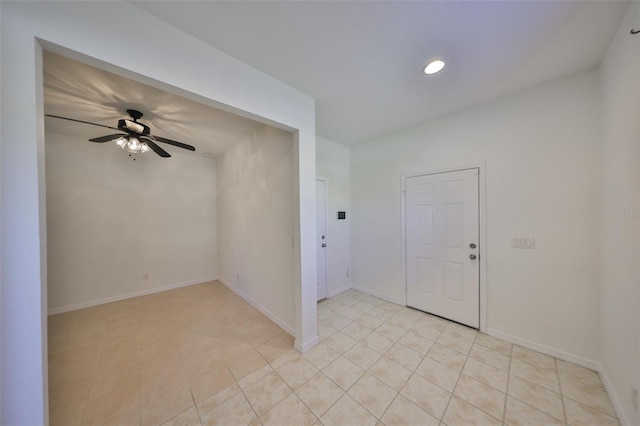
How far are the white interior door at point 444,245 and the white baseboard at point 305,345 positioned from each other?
160 centimetres

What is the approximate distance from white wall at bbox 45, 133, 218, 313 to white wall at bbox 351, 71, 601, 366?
4531mm

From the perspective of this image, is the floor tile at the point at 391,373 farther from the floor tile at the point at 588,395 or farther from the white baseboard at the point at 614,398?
the white baseboard at the point at 614,398

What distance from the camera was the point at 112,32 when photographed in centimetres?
120

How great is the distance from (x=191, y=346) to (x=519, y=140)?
420cm

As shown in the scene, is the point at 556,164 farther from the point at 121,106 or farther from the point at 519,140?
the point at 121,106

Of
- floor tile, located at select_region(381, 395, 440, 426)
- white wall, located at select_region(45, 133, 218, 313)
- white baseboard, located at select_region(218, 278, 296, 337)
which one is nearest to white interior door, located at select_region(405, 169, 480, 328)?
floor tile, located at select_region(381, 395, 440, 426)

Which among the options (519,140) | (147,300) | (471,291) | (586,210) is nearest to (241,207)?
(147,300)

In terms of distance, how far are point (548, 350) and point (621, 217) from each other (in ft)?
4.79

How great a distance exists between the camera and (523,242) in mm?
2135

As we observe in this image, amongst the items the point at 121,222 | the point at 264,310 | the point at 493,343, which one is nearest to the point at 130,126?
the point at 121,222

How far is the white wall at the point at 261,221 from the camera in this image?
2508 millimetres

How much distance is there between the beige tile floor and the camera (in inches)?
57.5

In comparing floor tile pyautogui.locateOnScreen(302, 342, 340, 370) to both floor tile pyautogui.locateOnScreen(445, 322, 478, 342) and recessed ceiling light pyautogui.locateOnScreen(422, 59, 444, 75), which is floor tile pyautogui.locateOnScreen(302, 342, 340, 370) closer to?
floor tile pyautogui.locateOnScreen(445, 322, 478, 342)

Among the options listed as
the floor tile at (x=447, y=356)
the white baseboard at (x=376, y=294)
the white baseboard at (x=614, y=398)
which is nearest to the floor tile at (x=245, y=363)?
the floor tile at (x=447, y=356)
